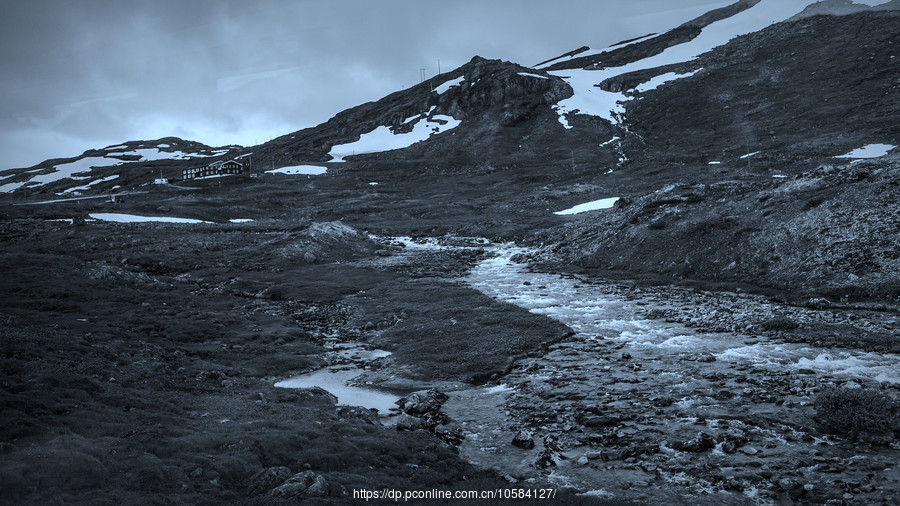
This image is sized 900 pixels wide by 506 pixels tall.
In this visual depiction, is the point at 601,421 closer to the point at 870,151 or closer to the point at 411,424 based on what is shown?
the point at 411,424

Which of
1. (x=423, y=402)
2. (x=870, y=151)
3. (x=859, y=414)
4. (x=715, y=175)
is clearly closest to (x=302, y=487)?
(x=423, y=402)

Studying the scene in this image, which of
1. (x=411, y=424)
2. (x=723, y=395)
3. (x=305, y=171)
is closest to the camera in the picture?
(x=411, y=424)

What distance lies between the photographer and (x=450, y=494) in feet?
52.0

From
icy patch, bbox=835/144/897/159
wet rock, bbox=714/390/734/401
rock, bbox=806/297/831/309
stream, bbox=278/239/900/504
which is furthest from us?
icy patch, bbox=835/144/897/159

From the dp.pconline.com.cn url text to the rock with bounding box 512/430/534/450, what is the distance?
3.49m

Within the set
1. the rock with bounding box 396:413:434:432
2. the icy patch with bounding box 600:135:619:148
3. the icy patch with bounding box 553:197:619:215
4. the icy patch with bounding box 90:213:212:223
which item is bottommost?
the rock with bounding box 396:413:434:432

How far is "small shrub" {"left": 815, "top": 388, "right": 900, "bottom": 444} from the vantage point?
1864 cm

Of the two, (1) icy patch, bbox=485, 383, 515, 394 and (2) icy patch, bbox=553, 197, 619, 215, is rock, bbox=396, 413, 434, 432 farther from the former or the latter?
(2) icy patch, bbox=553, 197, 619, 215

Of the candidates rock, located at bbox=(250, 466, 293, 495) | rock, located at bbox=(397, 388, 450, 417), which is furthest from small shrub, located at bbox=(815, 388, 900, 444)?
rock, located at bbox=(250, 466, 293, 495)

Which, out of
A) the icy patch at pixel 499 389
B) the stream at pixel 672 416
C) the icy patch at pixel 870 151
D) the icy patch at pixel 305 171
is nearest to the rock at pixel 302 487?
the stream at pixel 672 416

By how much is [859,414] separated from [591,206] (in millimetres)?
80638

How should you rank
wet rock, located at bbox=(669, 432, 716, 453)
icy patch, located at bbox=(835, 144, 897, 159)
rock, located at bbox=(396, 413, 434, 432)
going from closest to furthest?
wet rock, located at bbox=(669, 432, 716, 453)
rock, located at bbox=(396, 413, 434, 432)
icy patch, located at bbox=(835, 144, 897, 159)

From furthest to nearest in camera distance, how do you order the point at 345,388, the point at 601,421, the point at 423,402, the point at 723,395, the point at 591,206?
the point at 591,206
the point at 345,388
the point at 423,402
the point at 723,395
the point at 601,421

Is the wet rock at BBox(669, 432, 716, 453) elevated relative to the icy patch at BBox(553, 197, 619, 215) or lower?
lower
